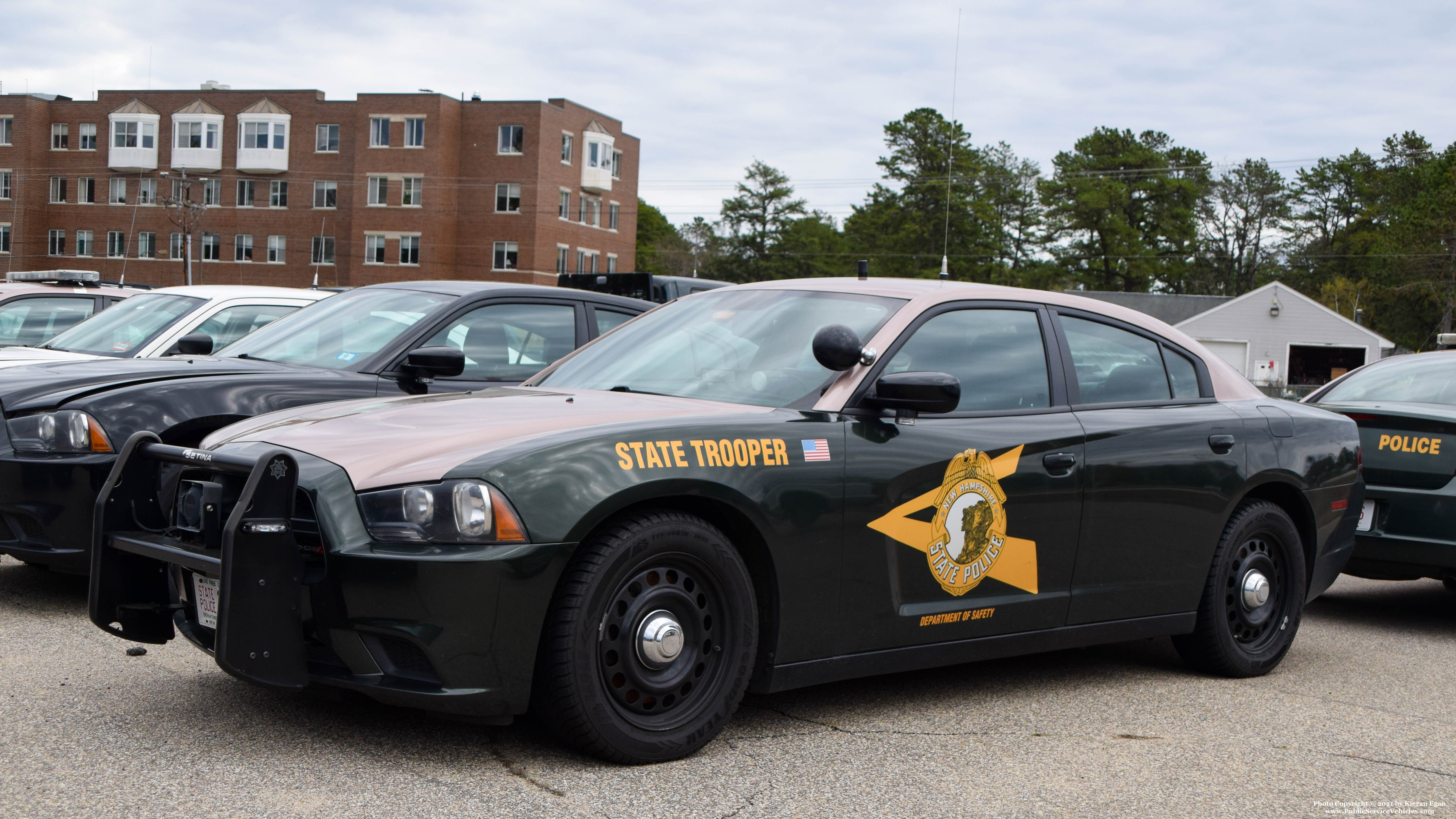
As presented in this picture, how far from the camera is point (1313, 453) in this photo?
5.85 m

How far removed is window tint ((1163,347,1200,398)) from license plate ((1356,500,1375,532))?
6.62 feet

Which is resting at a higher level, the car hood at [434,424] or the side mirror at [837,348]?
the side mirror at [837,348]

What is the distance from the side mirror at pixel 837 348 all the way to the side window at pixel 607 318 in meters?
3.36

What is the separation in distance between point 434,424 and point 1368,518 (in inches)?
210

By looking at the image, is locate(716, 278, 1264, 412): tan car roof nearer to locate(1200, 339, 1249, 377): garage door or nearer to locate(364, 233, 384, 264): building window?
locate(1200, 339, 1249, 377): garage door

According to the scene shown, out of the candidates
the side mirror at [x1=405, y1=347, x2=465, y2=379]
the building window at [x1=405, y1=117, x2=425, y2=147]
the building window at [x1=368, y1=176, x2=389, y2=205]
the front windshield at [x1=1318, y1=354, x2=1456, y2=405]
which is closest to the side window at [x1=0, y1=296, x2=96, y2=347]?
the side mirror at [x1=405, y1=347, x2=465, y2=379]

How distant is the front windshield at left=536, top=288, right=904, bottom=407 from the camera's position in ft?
14.6

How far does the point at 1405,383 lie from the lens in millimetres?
7664

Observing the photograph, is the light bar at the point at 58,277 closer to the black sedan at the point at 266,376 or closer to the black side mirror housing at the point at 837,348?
the black sedan at the point at 266,376

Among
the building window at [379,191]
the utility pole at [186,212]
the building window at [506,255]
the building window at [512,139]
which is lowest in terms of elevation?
→ the building window at [506,255]

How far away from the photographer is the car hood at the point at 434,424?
3.57m

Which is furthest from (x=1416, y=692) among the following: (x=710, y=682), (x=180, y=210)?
(x=180, y=210)

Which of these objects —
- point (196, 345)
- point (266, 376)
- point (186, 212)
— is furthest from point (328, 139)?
point (266, 376)

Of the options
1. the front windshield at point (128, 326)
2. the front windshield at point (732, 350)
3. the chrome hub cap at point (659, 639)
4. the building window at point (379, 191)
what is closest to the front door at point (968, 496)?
the front windshield at point (732, 350)
